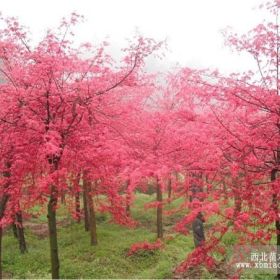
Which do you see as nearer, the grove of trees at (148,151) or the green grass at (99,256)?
the grove of trees at (148,151)

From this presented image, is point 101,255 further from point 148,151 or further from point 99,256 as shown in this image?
point 148,151

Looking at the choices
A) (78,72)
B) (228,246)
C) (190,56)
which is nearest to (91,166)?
(78,72)

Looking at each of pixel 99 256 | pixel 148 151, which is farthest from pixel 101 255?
pixel 148 151

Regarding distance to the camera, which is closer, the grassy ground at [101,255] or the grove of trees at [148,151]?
the grove of trees at [148,151]

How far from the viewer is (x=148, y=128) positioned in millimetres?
14586

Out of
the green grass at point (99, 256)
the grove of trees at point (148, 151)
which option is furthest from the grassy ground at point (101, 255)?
the grove of trees at point (148, 151)

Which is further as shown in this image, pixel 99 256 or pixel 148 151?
pixel 99 256

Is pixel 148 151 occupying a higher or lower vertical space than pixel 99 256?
higher

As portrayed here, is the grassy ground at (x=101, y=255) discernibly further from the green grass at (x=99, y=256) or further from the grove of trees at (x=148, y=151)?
the grove of trees at (x=148, y=151)

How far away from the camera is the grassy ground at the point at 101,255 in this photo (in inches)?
539

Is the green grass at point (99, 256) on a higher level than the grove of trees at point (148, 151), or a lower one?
lower

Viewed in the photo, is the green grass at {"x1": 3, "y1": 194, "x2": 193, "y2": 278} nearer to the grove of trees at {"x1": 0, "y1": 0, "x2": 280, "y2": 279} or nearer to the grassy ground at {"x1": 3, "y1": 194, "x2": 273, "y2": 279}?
the grassy ground at {"x1": 3, "y1": 194, "x2": 273, "y2": 279}

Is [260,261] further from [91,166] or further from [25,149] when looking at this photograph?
[25,149]

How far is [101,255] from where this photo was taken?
50.0 ft
